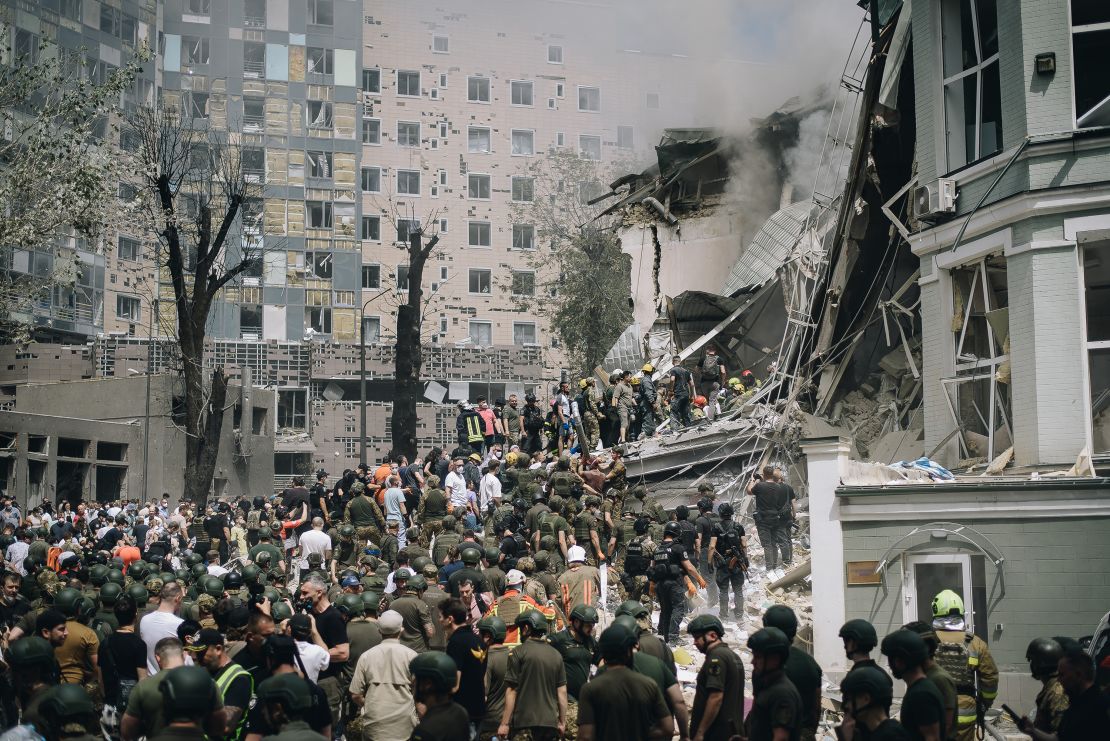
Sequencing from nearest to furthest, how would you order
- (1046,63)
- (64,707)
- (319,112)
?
(64,707) → (1046,63) → (319,112)

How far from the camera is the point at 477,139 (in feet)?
203

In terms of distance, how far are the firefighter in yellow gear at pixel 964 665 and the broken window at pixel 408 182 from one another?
52.8 metres

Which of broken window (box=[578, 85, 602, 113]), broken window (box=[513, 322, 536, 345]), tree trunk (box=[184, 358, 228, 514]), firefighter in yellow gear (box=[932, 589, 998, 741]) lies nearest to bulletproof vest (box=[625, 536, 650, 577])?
firefighter in yellow gear (box=[932, 589, 998, 741])

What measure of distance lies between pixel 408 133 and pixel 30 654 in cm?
5458

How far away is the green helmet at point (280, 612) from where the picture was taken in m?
10.5

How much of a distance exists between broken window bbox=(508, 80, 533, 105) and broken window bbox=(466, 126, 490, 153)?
2.26 m

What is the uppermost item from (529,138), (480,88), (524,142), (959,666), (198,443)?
(480,88)

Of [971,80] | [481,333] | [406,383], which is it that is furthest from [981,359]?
[481,333]

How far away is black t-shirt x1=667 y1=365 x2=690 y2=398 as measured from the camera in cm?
2306

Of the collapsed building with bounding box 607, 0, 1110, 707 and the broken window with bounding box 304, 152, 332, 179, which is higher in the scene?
the broken window with bounding box 304, 152, 332, 179

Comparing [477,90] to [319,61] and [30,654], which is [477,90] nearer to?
[319,61]

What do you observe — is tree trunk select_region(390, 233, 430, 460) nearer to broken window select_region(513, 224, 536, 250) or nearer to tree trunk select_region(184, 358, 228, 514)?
tree trunk select_region(184, 358, 228, 514)

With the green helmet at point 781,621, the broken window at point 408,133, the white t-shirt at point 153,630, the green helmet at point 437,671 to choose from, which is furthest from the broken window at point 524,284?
the green helmet at point 437,671

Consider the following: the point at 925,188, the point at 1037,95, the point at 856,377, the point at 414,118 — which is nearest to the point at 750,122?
the point at 856,377
